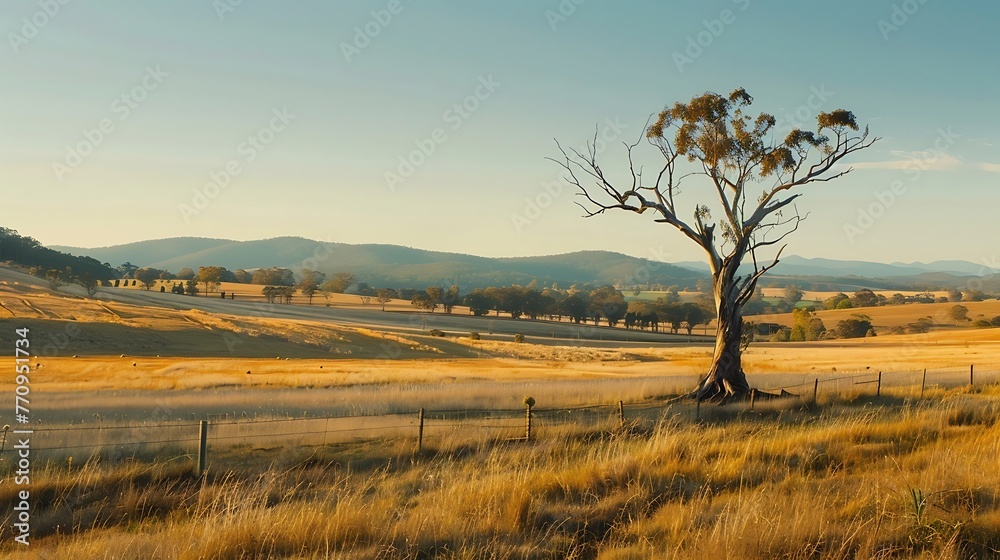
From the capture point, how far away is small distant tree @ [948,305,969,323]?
377ft

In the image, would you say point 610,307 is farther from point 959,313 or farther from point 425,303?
point 959,313

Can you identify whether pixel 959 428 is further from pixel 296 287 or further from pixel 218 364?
pixel 296 287

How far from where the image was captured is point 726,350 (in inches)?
963

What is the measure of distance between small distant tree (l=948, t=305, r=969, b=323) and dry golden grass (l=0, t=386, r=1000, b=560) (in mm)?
118353

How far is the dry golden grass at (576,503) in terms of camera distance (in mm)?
6918

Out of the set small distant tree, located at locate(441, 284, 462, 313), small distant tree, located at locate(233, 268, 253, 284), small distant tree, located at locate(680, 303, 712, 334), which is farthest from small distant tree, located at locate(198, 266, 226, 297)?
small distant tree, located at locate(680, 303, 712, 334)

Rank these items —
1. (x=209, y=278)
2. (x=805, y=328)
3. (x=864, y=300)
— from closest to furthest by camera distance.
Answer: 1. (x=805, y=328)
2. (x=209, y=278)
3. (x=864, y=300)

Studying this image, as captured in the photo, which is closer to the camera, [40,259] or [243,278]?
[40,259]

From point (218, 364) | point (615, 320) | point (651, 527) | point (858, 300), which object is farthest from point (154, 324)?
point (858, 300)

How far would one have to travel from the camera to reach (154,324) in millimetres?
70750

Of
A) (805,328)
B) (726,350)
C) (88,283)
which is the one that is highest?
(88,283)

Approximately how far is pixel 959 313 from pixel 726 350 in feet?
369

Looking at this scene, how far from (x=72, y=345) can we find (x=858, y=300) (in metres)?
152

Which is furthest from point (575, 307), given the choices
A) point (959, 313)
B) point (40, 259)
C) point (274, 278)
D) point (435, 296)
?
point (40, 259)
